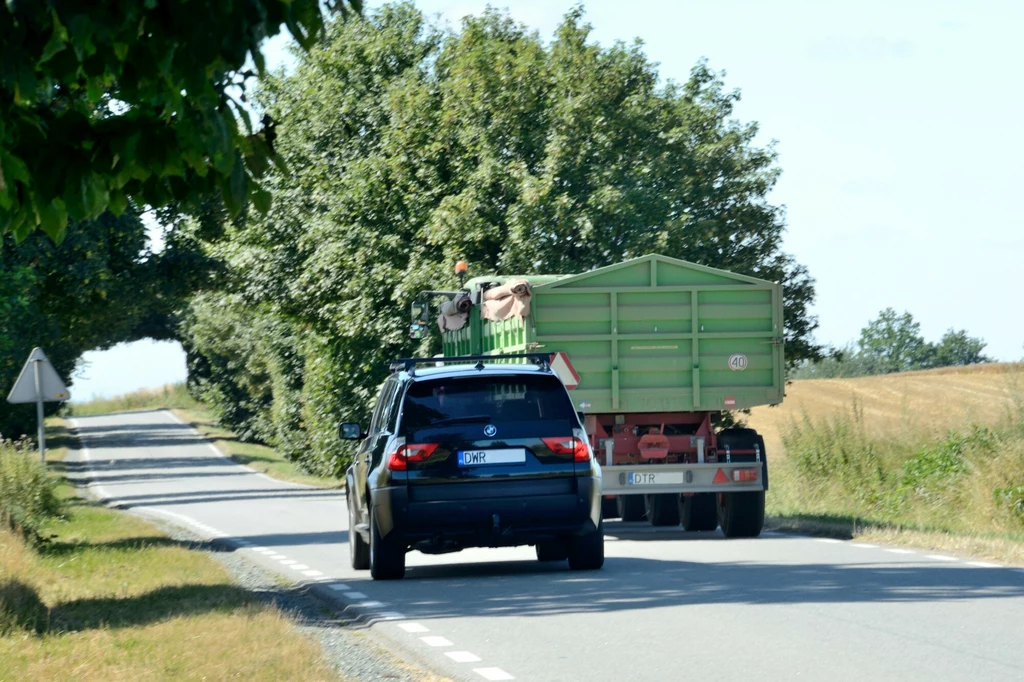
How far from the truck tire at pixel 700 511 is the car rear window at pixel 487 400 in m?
6.05

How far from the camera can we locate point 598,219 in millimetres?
34344

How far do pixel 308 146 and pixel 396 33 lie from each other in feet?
14.7

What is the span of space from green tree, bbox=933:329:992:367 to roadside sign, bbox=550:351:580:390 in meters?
79.2

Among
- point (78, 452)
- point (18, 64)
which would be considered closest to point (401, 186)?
point (18, 64)

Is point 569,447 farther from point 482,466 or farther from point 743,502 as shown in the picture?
point 743,502

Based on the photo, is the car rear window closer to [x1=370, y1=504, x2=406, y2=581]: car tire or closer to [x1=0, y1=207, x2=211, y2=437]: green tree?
[x1=370, y1=504, x2=406, y2=581]: car tire

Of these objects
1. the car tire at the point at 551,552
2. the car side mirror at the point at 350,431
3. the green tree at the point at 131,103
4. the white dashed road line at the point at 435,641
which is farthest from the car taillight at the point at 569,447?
the green tree at the point at 131,103

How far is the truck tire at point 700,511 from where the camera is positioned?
808 inches

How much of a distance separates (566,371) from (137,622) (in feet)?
24.9

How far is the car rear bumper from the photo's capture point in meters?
14.5

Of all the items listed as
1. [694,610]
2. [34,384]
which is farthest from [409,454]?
[34,384]

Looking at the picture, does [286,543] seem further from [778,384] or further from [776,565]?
[776,565]

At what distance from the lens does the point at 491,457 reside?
1459cm

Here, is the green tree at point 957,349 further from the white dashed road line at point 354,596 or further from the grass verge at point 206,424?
the white dashed road line at point 354,596
